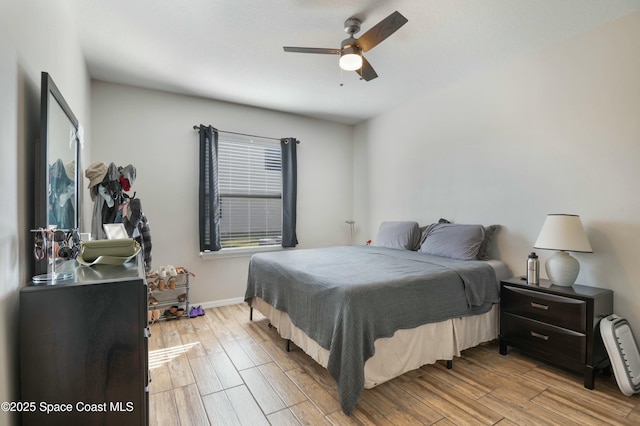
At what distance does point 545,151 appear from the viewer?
2617 mm

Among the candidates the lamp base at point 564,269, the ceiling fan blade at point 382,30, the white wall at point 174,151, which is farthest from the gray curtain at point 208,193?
the lamp base at point 564,269

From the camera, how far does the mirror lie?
50.5 inches

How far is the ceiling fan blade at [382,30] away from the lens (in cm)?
183

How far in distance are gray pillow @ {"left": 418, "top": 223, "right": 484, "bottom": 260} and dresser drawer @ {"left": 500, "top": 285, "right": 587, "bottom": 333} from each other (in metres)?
0.45

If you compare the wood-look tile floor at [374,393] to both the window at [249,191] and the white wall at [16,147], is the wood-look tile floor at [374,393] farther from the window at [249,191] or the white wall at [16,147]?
the window at [249,191]

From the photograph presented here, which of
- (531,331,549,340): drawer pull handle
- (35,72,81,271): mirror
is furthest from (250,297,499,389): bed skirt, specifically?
(35,72,81,271): mirror

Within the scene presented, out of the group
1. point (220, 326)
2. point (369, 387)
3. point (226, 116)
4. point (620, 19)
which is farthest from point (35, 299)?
point (620, 19)

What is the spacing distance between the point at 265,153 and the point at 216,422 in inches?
127

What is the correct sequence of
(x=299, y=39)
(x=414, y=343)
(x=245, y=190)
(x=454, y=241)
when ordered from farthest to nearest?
(x=245, y=190) → (x=454, y=241) → (x=299, y=39) → (x=414, y=343)

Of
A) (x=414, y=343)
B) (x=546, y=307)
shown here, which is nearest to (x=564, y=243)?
(x=546, y=307)

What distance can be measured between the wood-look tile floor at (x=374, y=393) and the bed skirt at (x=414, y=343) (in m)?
0.13

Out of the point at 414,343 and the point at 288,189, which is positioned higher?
the point at 288,189

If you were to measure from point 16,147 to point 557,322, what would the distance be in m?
3.26

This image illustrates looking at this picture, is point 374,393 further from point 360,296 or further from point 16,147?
point 16,147
